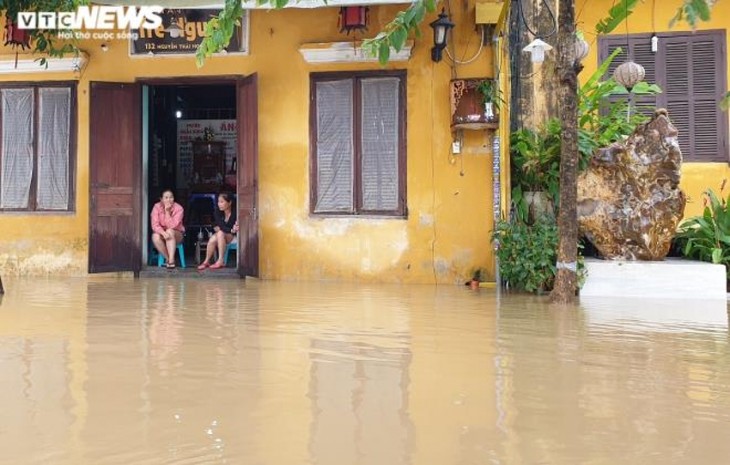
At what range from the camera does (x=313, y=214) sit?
8.80 metres

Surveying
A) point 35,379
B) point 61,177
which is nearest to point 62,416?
point 35,379

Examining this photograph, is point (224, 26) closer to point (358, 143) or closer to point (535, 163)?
point (358, 143)

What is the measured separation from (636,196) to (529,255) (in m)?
1.39

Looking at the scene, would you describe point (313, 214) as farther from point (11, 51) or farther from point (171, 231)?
point (11, 51)

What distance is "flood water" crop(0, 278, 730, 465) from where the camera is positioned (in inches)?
101

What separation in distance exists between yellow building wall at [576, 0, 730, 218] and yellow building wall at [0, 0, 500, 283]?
2.59 m

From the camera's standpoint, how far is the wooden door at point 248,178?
8703 mm

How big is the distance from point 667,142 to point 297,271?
4.71 metres

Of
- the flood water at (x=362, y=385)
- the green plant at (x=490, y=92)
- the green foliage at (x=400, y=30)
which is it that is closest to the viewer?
the flood water at (x=362, y=385)

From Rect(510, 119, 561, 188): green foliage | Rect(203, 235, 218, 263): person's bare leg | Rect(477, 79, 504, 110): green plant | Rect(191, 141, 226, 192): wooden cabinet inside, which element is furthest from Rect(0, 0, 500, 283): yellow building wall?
Rect(191, 141, 226, 192): wooden cabinet inside

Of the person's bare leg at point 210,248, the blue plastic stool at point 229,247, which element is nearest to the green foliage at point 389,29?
the person's bare leg at point 210,248

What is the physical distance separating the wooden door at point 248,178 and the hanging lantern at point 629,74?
189 inches

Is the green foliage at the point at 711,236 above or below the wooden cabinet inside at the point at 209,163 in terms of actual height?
below

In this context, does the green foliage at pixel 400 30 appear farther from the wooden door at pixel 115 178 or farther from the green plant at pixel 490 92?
the wooden door at pixel 115 178
